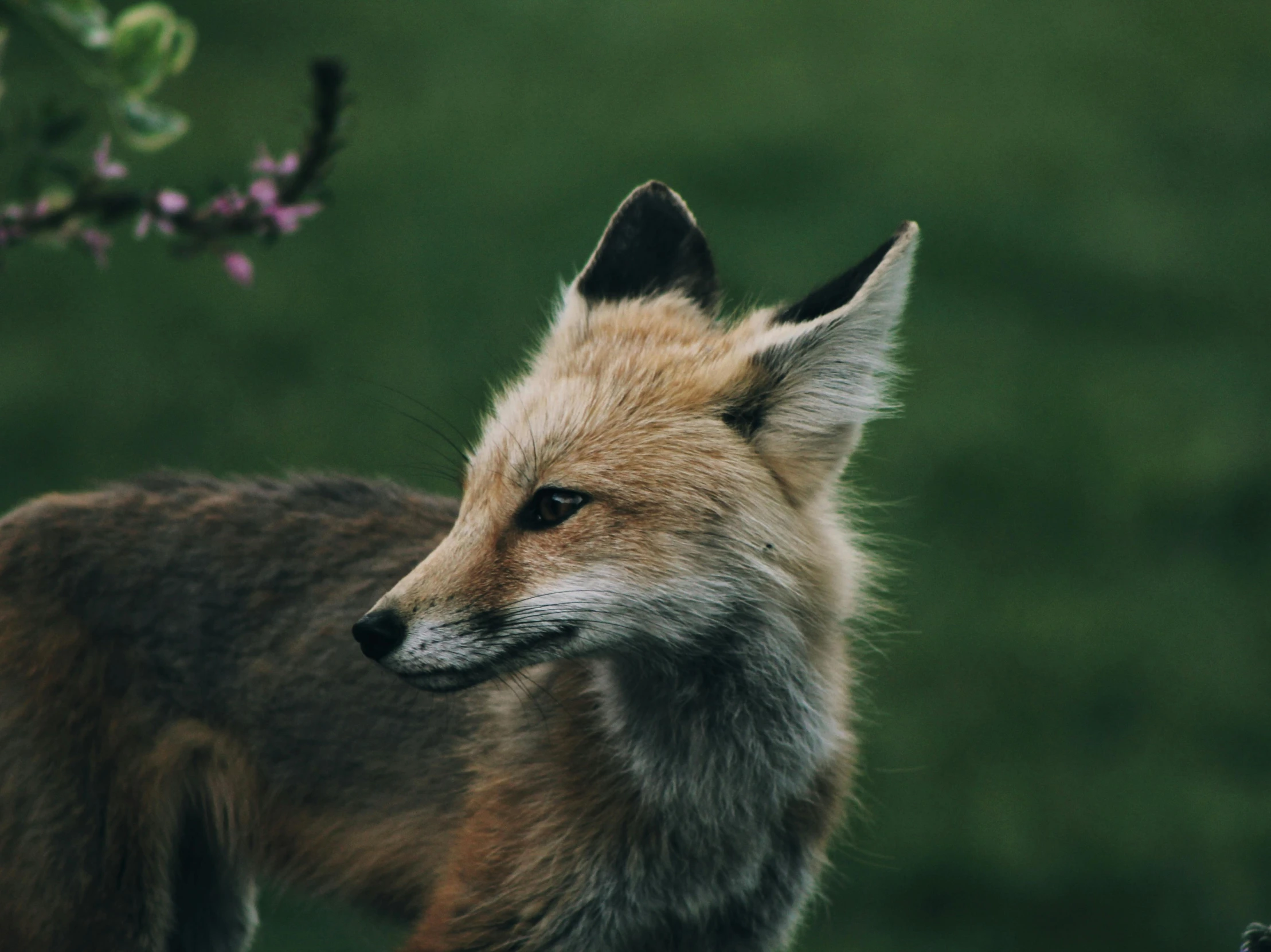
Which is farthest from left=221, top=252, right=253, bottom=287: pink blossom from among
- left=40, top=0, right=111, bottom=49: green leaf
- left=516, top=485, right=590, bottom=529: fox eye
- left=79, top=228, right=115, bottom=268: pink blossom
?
left=516, top=485, right=590, bottom=529: fox eye

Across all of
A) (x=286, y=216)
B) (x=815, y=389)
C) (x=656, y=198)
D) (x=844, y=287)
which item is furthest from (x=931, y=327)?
(x=286, y=216)

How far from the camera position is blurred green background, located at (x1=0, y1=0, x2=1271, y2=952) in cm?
928

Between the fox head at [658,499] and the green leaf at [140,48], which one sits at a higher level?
the green leaf at [140,48]

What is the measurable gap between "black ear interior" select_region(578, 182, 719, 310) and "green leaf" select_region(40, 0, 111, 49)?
5.83ft

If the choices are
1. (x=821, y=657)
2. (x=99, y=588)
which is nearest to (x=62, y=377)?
(x=99, y=588)

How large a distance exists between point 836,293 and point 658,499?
820 mm

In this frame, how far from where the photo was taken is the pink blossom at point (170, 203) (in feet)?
13.4

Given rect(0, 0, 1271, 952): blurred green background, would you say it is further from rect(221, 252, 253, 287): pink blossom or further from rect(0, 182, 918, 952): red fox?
Result: rect(221, 252, 253, 287): pink blossom

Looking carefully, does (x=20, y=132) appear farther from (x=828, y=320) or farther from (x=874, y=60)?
(x=874, y=60)

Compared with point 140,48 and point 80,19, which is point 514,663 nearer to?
point 140,48

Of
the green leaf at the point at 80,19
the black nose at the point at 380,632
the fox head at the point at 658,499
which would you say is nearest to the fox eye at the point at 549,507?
the fox head at the point at 658,499

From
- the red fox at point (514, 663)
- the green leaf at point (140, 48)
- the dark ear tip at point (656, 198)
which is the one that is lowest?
the red fox at point (514, 663)

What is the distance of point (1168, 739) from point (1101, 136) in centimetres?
739

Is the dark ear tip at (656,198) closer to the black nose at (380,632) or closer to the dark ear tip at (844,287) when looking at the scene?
the dark ear tip at (844,287)
